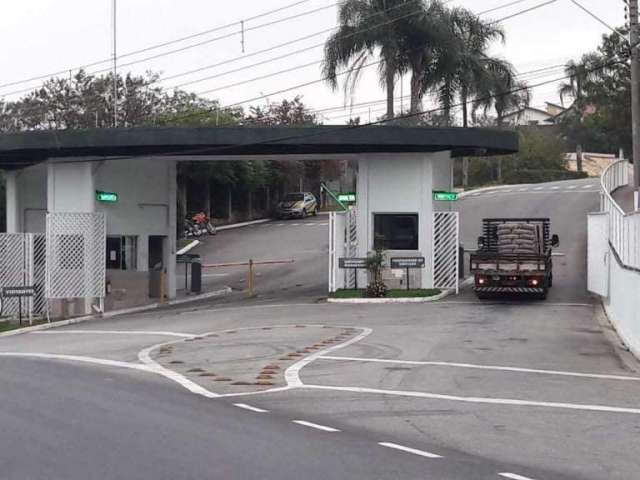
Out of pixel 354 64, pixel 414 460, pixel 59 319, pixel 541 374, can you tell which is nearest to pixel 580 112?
pixel 354 64

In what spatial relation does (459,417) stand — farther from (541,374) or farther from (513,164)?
(513,164)

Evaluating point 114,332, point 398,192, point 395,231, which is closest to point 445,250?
point 395,231

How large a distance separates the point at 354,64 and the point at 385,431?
39.6 m

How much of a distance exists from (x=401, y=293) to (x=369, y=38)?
20.9m

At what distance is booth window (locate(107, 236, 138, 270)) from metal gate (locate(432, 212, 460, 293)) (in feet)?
36.5

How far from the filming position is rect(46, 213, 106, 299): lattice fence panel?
32.5 meters

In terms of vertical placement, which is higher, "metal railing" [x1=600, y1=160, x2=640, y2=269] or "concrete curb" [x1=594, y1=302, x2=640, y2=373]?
"metal railing" [x1=600, y1=160, x2=640, y2=269]

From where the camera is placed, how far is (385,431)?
11.5 m

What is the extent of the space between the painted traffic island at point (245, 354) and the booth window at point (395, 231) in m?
9.34

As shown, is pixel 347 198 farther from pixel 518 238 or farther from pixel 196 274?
pixel 196 274

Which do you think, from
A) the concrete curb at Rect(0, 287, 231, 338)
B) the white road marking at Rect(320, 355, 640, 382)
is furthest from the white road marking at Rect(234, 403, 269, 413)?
the concrete curb at Rect(0, 287, 231, 338)

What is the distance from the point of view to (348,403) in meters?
13.9

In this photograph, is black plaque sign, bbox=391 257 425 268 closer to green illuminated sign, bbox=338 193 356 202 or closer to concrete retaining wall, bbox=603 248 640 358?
green illuminated sign, bbox=338 193 356 202

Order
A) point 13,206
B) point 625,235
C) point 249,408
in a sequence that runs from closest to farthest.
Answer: point 249,408, point 625,235, point 13,206
